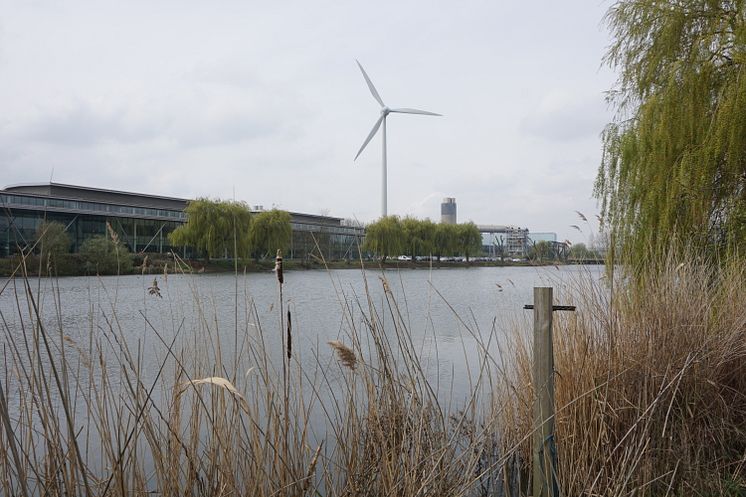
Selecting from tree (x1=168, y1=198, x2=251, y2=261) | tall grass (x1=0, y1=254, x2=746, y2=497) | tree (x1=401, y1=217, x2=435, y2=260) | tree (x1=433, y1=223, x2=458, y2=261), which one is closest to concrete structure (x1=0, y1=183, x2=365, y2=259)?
tree (x1=168, y1=198, x2=251, y2=261)

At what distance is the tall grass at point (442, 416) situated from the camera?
2.39 metres

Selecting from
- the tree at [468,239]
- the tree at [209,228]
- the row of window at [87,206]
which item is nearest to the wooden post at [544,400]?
the tree at [209,228]

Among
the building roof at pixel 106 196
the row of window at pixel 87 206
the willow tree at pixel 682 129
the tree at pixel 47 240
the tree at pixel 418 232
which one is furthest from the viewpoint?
the tree at pixel 418 232

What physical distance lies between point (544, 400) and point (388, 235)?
4914 cm

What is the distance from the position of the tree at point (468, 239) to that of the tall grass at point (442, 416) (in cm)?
5974

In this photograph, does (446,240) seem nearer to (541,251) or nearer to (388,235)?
(388,235)

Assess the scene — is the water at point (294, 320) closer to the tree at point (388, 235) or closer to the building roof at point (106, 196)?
the tree at point (388, 235)

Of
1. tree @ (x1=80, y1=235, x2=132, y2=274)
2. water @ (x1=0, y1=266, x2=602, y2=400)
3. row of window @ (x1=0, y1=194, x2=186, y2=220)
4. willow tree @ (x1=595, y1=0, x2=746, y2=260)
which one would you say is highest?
row of window @ (x1=0, y1=194, x2=186, y2=220)

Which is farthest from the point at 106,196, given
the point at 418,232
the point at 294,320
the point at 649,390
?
the point at 649,390

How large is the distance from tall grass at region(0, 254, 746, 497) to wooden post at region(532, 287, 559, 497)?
0.20 metres

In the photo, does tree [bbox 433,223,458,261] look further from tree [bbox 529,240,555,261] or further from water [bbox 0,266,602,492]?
tree [bbox 529,240,555,261]

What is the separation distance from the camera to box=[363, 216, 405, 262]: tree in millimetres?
50406

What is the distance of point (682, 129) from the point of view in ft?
20.1

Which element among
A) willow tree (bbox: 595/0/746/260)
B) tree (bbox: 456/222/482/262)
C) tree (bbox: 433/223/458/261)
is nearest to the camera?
willow tree (bbox: 595/0/746/260)
